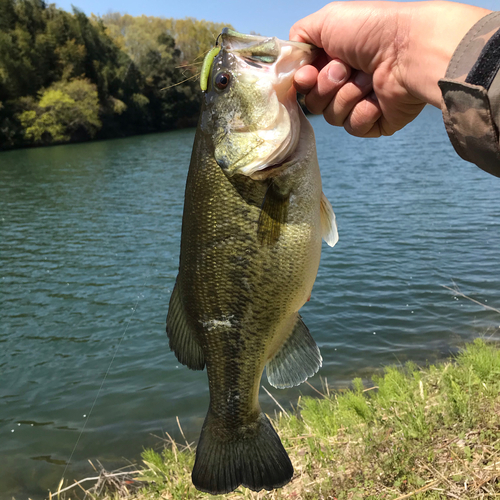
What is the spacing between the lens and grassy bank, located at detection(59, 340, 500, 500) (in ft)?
10.7

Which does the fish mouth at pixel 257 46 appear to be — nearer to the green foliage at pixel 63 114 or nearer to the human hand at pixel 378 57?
the human hand at pixel 378 57

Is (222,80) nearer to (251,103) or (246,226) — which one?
(251,103)

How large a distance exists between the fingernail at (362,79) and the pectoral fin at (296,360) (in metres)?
1.36

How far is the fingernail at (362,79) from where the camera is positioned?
262 centimetres

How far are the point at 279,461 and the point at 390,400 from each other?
8.19 ft

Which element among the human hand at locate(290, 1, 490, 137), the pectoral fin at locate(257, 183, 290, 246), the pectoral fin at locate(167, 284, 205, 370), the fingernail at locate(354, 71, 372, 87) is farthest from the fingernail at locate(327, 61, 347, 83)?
the pectoral fin at locate(167, 284, 205, 370)

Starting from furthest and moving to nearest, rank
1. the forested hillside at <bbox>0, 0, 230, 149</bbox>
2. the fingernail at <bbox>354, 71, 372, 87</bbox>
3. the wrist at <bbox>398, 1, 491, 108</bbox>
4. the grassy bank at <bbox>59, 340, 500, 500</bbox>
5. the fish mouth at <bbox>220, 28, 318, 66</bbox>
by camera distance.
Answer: the forested hillside at <bbox>0, 0, 230, 149</bbox> → the grassy bank at <bbox>59, 340, 500, 500</bbox> → the fingernail at <bbox>354, 71, 372, 87</bbox> → the fish mouth at <bbox>220, 28, 318, 66</bbox> → the wrist at <bbox>398, 1, 491, 108</bbox>

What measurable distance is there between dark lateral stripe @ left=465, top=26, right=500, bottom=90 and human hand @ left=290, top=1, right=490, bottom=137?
32cm

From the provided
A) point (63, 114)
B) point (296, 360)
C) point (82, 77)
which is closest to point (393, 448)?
point (296, 360)

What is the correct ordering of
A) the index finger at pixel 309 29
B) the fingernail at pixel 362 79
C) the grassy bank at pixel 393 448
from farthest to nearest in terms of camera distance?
the grassy bank at pixel 393 448
the fingernail at pixel 362 79
the index finger at pixel 309 29

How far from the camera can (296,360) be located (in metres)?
2.48

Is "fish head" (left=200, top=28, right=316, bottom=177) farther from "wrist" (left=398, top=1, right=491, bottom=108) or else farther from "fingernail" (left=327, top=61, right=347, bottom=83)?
"wrist" (left=398, top=1, right=491, bottom=108)

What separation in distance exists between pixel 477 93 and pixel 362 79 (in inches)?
42.5

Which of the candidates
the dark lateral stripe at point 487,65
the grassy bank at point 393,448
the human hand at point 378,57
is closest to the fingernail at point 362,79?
the human hand at point 378,57
